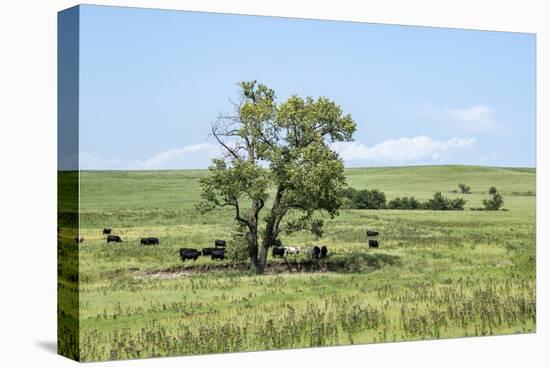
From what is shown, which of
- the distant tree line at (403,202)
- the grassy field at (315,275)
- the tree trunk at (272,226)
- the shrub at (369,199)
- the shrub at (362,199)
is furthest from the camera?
the shrub at (369,199)

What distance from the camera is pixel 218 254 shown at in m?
28.7

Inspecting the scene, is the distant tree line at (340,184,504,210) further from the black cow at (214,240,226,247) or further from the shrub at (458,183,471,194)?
the black cow at (214,240,226,247)

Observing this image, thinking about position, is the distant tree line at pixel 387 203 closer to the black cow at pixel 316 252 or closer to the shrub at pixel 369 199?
the shrub at pixel 369 199

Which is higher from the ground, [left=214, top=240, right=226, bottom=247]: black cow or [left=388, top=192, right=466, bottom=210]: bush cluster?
[left=388, top=192, right=466, bottom=210]: bush cluster

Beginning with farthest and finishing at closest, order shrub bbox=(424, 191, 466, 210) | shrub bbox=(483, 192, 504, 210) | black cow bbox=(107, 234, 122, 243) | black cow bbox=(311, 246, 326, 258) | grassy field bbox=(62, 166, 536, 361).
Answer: shrub bbox=(483, 192, 504, 210) → shrub bbox=(424, 191, 466, 210) → black cow bbox=(311, 246, 326, 258) → black cow bbox=(107, 234, 122, 243) → grassy field bbox=(62, 166, 536, 361)

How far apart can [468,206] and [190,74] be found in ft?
27.9

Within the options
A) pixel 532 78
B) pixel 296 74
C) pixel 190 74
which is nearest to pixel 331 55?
pixel 296 74

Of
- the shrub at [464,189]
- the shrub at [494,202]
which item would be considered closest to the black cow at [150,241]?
the shrub at [464,189]

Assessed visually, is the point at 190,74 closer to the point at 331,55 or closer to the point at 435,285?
the point at 331,55

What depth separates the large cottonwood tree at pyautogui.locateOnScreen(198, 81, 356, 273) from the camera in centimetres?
2892

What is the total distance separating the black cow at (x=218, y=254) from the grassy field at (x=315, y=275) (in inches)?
6.4

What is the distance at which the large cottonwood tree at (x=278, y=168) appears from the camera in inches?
1139

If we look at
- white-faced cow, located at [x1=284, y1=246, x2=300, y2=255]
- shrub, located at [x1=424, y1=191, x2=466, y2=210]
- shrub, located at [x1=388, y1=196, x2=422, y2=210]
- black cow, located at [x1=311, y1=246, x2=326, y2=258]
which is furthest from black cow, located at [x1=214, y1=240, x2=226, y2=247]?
shrub, located at [x1=424, y1=191, x2=466, y2=210]

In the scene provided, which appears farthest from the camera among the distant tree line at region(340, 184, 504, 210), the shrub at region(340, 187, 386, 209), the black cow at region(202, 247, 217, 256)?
the distant tree line at region(340, 184, 504, 210)
